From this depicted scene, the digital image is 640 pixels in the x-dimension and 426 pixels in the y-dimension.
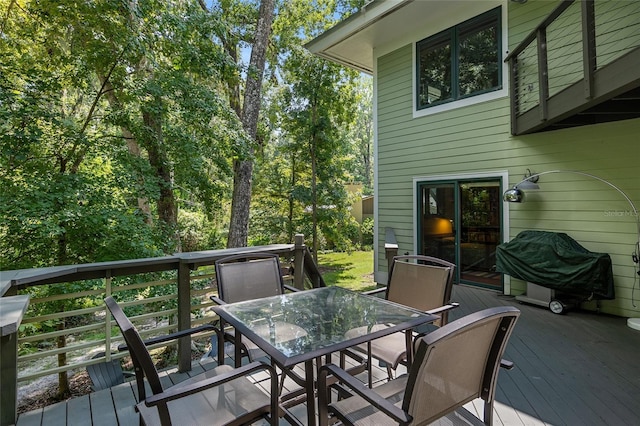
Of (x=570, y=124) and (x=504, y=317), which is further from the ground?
(x=570, y=124)

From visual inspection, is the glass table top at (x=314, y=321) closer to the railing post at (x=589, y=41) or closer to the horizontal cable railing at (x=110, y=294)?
the horizontal cable railing at (x=110, y=294)

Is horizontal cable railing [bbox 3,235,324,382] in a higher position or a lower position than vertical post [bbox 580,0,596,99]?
lower

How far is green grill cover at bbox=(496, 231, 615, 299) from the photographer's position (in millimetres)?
4035

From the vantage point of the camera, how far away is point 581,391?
8.29 feet

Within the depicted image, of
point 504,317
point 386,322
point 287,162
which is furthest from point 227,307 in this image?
point 287,162

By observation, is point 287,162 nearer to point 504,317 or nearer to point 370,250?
point 370,250

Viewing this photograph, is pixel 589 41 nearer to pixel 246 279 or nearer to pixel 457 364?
pixel 457 364

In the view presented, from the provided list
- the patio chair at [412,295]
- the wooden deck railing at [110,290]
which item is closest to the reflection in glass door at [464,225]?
the wooden deck railing at [110,290]

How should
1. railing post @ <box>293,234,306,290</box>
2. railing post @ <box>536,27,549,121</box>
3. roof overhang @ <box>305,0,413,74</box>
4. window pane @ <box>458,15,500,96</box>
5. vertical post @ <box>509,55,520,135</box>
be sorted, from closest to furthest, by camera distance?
railing post @ <box>293,234,306,290</box>
railing post @ <box>536,27,549,121</box>
vertical post @ <box>509,55,520,135</box>
window pane @ <box>458,15,500,96</box>
roof overhang @ <box>305,0,413,74</box>

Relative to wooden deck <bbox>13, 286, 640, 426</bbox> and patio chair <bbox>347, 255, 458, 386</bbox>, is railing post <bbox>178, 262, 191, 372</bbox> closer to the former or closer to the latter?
wooden deck <bbox>13, 286, 640, 426</bbox>

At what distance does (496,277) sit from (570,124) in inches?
99.5

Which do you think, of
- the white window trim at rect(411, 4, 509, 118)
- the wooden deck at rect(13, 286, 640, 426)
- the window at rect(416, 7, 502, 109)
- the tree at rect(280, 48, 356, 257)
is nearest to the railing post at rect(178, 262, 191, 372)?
the wooden deck at rect(13, 286, 640, 426)

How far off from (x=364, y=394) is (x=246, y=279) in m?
1.66

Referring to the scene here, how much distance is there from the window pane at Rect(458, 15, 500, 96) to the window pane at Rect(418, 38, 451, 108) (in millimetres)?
243
